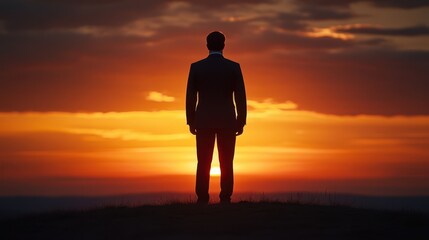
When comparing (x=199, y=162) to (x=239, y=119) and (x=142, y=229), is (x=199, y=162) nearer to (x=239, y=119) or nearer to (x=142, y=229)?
(x=239, y=119)

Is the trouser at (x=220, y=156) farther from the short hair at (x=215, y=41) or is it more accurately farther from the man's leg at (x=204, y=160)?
the short hair at (x=215, y=41)

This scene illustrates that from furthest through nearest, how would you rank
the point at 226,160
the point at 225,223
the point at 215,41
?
the point at 226,160, the point at 215,41, the point at 225,223

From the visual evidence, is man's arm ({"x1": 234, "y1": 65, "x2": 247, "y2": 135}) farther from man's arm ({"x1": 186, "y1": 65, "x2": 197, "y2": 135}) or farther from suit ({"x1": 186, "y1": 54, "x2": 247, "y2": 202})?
man's arm ({"x1": 186, "y1": 65, "x2": 197, "y2": 135})

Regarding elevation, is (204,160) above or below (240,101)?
below

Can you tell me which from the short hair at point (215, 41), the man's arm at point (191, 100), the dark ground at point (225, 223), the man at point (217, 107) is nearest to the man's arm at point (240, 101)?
the man at point (217, 107)

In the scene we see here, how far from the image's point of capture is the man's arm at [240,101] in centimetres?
1608

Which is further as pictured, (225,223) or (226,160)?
(226,160)

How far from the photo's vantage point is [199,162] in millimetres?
16266

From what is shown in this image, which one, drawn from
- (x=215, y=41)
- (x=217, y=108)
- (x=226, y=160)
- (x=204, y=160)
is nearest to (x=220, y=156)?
(x=226, y=160)

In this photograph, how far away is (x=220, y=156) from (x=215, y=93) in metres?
1.31

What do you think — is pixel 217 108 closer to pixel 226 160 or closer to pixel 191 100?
pixel 191 100

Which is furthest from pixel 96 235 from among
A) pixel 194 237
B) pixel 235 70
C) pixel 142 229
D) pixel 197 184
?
pixel 235 70

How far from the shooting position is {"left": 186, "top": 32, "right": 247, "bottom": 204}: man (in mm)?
16016

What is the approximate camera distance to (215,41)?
16031 millimetres
